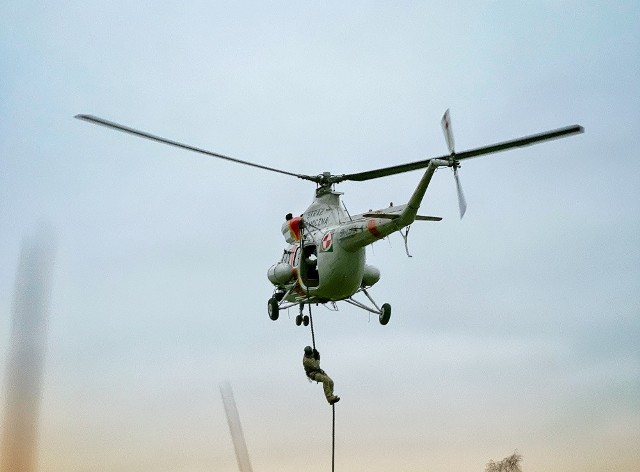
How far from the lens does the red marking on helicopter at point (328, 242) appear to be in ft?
83.9

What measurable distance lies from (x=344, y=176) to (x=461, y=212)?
7541 millimetres

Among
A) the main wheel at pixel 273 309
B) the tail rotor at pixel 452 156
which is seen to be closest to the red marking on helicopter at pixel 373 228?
the tail rotor at pixel 452 156

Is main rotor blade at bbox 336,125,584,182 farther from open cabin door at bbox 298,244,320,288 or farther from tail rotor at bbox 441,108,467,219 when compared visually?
open cabin door at bbox 298,244,320,288

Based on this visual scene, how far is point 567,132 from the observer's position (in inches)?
790

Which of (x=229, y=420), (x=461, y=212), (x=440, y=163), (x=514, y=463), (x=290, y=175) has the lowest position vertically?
(x=229, y=420)

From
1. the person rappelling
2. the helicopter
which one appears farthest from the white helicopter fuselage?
the person rappelling

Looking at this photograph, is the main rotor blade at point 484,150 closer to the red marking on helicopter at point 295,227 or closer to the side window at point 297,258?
the red marking on helicopter at point 295,227

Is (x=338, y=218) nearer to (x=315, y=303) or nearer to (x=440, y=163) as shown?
(x=315, y=303)

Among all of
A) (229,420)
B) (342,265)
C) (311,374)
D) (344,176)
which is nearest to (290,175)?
(344,176)

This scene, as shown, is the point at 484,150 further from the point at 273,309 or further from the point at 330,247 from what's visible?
the point at 273,309

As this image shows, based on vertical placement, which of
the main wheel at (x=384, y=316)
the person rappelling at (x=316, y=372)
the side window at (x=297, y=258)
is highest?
the side window at (x=297, y=258)

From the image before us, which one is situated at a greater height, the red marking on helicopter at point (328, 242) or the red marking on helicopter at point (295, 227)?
the red marking on helicopter at point (295, 227)

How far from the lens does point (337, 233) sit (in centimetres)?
2558

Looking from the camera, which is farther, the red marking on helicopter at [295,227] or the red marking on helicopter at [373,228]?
the red marking on helicopter at [295,227]
